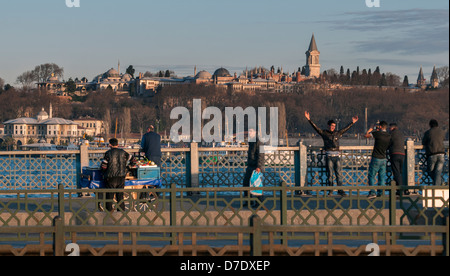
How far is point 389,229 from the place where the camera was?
5.13m

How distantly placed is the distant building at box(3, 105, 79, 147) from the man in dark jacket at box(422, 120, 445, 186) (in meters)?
98.0

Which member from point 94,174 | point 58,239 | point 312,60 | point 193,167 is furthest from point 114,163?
point 312,60

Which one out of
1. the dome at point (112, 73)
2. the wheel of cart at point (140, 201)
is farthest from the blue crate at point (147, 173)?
the dome at point (112, 73)

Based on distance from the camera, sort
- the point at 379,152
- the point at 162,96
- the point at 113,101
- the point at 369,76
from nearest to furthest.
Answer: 1. the point at 379,152
2. the point at 162,96
3. the point at 113,101
4. the point at 369,76

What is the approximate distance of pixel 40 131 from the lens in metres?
107

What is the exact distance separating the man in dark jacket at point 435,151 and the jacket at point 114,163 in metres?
4.15

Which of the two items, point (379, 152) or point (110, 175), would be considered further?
point (379, 152)

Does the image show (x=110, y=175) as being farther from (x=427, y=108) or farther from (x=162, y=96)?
(x=162, y=96)

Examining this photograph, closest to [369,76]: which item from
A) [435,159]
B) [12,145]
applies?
[12,145]

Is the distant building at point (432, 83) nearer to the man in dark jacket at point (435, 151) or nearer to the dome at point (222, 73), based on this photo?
the man in dark jacket at point (435, 151)

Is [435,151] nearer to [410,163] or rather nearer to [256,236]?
[410,163]

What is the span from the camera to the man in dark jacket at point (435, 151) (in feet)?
35.4

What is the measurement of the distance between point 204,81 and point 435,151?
12629 cm
